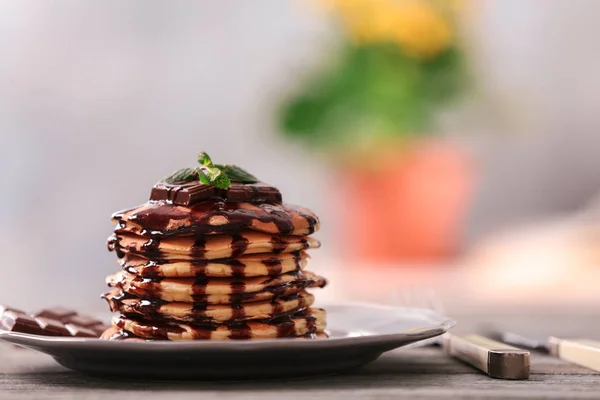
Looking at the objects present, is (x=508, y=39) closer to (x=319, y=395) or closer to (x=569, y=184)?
(x=569, y=184)

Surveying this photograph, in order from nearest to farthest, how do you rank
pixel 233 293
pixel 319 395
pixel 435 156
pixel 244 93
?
1. pixel 319 395
2. pixel 233 293
3. pixel 435 156
4. pixel 244 93

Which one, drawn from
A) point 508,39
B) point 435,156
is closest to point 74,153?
point 435,156

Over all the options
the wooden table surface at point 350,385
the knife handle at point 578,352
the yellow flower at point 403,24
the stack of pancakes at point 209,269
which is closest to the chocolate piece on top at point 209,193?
the stack of pancakes at point 209,269

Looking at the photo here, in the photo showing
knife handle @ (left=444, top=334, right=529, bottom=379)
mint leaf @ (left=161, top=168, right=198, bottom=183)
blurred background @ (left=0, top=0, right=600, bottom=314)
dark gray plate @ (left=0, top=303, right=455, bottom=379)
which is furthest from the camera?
blurred background @ (left=0, top=0, right=600, bottom=314)

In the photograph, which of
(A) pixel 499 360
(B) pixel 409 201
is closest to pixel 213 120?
(B) pixel 409 201

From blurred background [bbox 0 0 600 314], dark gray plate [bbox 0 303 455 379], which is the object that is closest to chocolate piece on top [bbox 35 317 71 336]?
dark gray plate [bbox 0 303 455 379]

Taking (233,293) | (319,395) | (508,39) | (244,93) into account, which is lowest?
(319,395)

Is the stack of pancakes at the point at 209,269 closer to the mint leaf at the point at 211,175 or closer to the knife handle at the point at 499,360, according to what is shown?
the mint leaf at the point at 211,175

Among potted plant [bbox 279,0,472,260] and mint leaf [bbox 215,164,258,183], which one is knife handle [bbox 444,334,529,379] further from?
potted plant [bbox 279,0,472,260]
